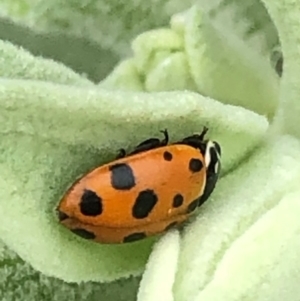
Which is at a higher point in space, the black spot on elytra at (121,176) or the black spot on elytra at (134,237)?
the black spot on elytra at (121,176)

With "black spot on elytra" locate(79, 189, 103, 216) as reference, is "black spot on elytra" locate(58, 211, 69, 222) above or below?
below

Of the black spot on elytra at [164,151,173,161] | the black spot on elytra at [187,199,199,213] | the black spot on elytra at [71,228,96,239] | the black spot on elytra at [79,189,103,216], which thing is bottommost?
the black spot on elytra at [71,228,96,239]

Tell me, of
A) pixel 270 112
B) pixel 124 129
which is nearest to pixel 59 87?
pixel 124 129

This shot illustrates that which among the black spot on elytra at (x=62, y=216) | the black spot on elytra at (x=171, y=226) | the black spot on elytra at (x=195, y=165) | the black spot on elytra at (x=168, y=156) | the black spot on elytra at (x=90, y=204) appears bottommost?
Result: the black spot on elytra at (x=171, y=226)

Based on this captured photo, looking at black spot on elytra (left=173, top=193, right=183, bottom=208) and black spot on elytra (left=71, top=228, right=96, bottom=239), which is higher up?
black spot on elytra (left=173, top=193, right=183, bottom=208)

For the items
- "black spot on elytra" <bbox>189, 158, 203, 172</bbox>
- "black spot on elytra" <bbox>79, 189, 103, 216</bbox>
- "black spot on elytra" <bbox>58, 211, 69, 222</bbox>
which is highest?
"black spot on elytra" <bbox>189, 158, 203, 172</bbox>
